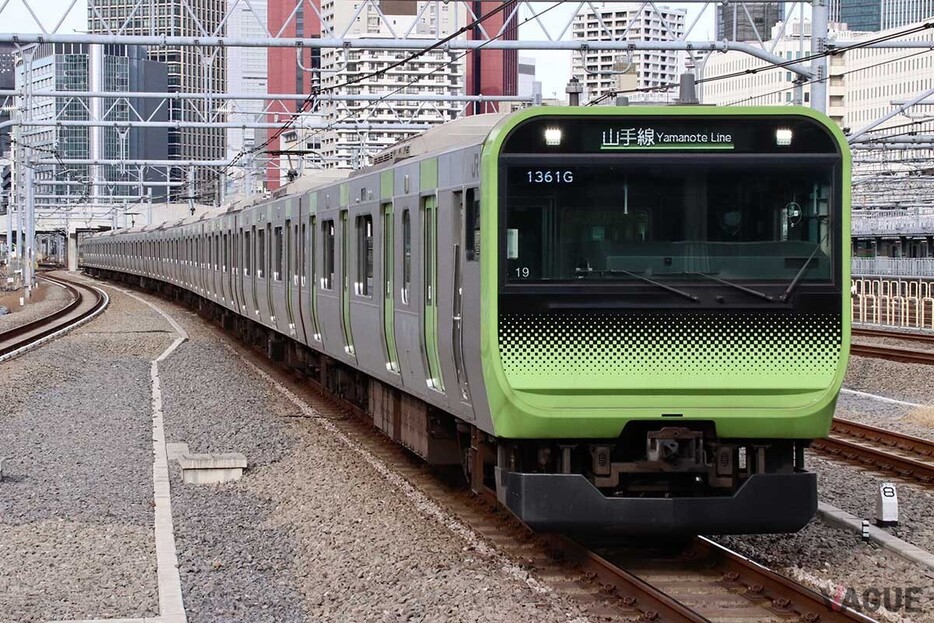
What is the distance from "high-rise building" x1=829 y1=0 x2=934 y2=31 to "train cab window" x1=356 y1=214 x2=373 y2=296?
13859 cm

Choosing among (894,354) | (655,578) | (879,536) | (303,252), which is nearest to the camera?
(655,578)

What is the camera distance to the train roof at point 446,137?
9844 mm

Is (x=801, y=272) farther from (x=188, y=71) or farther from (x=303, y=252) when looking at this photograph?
(x=188, y=71)

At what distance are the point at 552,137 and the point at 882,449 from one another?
670 centimetres

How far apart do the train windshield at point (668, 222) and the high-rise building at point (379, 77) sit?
14.2 feet

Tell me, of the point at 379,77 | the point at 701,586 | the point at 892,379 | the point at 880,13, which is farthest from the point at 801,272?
the point at 880,13

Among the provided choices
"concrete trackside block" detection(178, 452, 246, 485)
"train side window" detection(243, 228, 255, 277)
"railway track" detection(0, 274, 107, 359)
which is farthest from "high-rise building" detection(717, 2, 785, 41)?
"railway track" detection(0, 274, 107, 359)

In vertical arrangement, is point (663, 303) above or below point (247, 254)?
below

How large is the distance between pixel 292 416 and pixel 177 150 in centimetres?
8549

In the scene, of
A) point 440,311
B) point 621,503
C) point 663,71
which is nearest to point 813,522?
point 621,503

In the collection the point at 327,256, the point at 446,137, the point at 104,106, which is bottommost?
the point at 327,256

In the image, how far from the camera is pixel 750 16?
18641 mm

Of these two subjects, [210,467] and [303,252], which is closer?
[210,467]

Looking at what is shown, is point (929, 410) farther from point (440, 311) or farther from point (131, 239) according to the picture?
point (131, 239)
